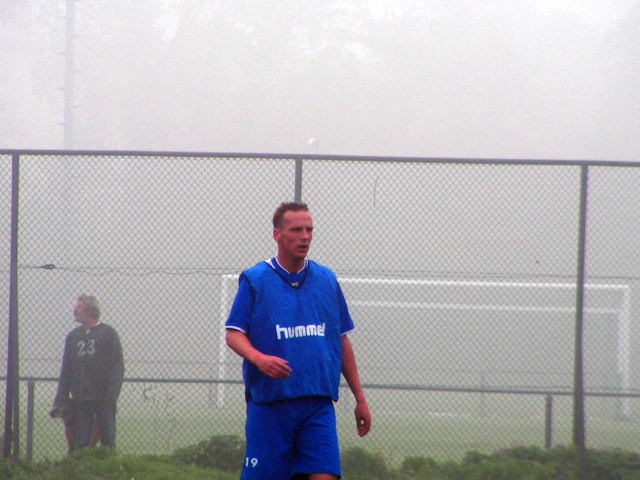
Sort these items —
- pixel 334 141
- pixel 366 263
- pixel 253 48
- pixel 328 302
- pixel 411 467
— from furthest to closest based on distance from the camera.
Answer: pixel 253 48 → pixel 334 141 → pixel 366 263 → pixel 411 467 → pixel 328 302

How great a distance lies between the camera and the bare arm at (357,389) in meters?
4.44

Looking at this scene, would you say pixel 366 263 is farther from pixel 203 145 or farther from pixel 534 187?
pixel 203 145

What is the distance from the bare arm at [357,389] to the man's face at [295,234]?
0.60m

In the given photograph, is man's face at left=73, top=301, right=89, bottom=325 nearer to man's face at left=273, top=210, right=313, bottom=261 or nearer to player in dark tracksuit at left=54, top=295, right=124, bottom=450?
player in dark tracksuit at left=54, top=295, right=124, bottom=450

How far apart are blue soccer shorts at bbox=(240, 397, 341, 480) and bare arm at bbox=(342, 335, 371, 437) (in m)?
0.24

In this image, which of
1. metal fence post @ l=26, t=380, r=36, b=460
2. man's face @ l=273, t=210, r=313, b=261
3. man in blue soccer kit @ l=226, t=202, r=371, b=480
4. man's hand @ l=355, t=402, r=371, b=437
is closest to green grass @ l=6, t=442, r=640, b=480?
metal fence post @ l=26, t=380, r=36, b=460

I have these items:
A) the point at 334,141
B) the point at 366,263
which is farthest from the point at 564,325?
the point at 334,141

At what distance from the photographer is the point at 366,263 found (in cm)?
743

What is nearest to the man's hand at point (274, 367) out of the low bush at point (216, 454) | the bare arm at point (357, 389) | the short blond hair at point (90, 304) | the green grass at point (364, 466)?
the bare arm at point (357, 389)

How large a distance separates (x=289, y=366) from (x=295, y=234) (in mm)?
683

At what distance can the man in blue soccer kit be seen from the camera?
13.8ft

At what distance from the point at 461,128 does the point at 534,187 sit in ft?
90.8

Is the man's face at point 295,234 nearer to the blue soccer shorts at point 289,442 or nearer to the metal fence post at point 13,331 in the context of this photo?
the blue soccer shorts at point 289,442

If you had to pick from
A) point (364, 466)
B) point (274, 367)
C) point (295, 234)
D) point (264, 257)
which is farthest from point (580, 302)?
point (274, 367)
